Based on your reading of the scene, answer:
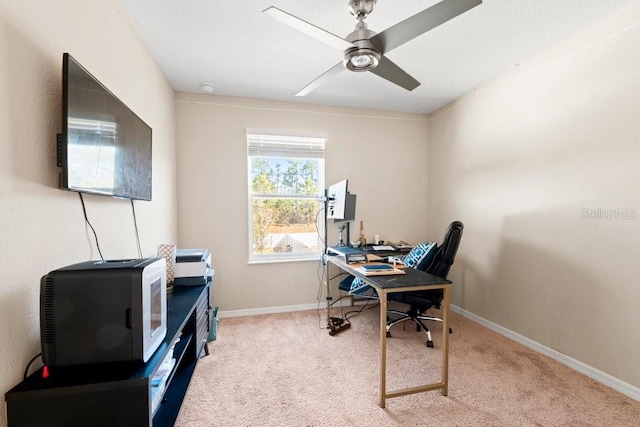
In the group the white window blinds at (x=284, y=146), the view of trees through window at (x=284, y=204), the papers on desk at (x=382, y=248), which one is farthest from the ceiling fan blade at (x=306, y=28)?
the papers on desk at (x=382, y=248)

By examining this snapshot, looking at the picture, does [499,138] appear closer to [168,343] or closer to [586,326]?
[586,326]

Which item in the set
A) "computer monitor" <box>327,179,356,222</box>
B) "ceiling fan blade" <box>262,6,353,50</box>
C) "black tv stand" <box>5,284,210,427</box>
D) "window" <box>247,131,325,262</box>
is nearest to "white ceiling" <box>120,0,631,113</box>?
"ceiling fan blade" <box>262,6,353,50</box>

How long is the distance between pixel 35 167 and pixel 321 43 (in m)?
2.04

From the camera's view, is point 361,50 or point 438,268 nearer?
point 361,50

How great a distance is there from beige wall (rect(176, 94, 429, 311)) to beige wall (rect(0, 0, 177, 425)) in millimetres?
1542

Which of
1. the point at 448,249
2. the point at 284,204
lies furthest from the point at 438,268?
the point at 284,204

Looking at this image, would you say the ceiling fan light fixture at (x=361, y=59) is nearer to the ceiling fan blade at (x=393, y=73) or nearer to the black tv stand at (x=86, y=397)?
the ceiling fan blade at (x=393, y=73)

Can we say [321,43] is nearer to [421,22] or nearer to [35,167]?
[421,22]

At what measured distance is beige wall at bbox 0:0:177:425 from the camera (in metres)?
0.94

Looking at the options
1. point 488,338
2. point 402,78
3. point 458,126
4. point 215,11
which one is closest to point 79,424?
point 215,11

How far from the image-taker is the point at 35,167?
1.06 metres

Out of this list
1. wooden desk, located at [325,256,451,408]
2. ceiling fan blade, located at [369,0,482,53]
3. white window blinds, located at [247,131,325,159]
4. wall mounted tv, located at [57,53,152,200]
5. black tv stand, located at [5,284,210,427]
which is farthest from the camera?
white window blinds, located at [247,131,325,159]

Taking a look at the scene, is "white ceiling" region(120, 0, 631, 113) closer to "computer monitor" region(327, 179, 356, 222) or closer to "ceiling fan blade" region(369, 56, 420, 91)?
"ceiling fan blade" region(369, 56, 420, 91)

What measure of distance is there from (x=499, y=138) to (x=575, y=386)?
222 centimetres
